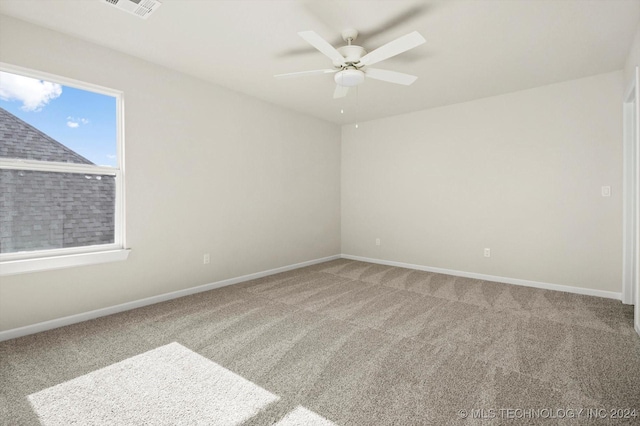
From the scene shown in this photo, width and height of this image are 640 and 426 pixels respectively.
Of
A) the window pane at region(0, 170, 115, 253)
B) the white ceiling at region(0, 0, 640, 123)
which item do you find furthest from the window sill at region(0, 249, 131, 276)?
the white ceiling at region(0, 0, 640, 123)

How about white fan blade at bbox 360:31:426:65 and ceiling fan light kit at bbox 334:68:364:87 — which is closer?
white fan blade at bbox 360:31:426:65

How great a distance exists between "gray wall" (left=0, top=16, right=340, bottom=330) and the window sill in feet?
0.28

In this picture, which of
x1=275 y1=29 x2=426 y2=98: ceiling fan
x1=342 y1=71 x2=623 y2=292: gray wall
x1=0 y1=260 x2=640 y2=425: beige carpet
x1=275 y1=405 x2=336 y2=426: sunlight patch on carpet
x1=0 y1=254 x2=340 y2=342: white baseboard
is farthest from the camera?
x1=342 y1=71 x2=623 y2=292: gray wall

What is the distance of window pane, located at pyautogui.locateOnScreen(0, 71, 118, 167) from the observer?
2.54 meters

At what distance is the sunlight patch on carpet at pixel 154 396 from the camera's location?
161 cm

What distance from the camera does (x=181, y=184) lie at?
3.56 m

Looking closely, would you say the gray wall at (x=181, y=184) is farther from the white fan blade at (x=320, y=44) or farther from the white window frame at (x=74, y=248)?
the white fan blade at (x=320, y=44)

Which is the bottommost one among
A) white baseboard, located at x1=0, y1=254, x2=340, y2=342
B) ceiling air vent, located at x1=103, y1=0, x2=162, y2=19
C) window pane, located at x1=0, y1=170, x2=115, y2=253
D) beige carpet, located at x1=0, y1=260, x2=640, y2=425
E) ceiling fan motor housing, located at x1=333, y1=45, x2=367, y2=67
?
beige carpet, located at x1=0, y1=260, x2=640, y2=425

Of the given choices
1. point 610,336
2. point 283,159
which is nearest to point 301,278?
point 283,159

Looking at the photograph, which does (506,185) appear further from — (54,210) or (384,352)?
(54,210)

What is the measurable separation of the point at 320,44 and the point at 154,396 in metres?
2.62

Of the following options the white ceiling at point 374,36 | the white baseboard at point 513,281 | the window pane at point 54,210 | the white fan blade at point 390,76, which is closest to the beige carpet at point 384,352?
the white baseboard at point 513,281

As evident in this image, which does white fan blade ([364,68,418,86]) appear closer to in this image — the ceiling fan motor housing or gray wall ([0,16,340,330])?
the ceiling fan motor housing

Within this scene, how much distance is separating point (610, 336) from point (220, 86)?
15.8 ft
